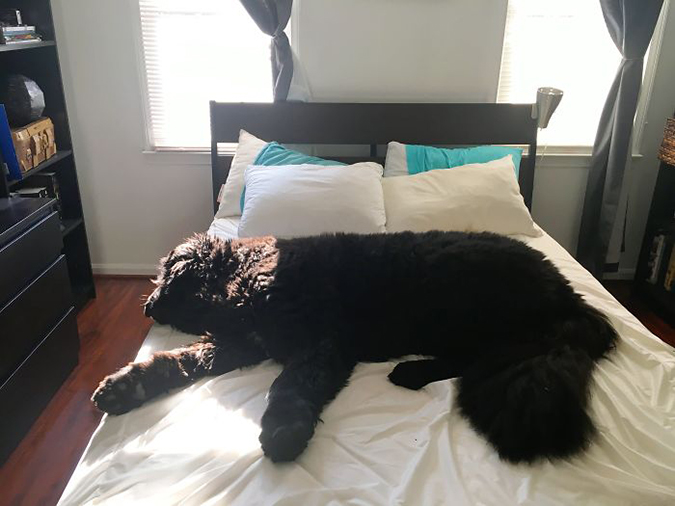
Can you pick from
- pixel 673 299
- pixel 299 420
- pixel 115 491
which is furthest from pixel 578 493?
pixel 673 299

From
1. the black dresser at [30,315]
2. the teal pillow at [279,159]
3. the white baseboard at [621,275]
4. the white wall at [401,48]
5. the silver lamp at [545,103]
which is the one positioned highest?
the white wall at [401,48]

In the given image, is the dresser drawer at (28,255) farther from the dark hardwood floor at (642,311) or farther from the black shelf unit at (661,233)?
the black shelf unit at (661,233)

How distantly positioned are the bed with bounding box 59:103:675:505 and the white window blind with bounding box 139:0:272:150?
156cm

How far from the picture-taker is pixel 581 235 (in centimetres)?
301

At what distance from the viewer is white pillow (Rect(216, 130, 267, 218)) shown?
254cm

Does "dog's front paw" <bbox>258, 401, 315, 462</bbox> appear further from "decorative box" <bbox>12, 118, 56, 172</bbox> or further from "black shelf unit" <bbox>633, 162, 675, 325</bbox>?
"black shelf unit" <bbox>633, 162, 675, 325</bbox>

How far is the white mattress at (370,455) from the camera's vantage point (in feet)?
3.72

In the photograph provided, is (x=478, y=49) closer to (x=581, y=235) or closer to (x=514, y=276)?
(x=581, y=235)

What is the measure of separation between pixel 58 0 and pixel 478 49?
6.78 ft

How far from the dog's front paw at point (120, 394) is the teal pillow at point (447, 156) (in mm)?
1627

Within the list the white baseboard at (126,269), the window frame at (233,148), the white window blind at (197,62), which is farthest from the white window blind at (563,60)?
the white baseboard at (126,269)

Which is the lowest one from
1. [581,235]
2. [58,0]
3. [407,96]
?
[581,235]

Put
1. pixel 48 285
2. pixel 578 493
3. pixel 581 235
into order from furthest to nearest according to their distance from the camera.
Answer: pixel 581 235
pixel 48 285
pixel 578 493

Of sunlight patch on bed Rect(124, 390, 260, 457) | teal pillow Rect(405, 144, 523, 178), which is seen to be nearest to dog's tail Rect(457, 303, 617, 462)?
sunlight patch on bed Rect(124, 390, 260, 457)
